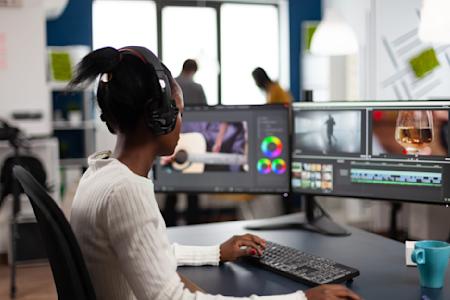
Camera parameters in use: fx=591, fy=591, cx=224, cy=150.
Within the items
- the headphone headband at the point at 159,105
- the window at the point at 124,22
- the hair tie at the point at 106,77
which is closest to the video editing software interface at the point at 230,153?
the headphone headband at the point at 159,105

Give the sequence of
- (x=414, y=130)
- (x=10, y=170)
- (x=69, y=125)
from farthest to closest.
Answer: (x=69, y=125)
(x=10, y=170)
(x=414, y=130)

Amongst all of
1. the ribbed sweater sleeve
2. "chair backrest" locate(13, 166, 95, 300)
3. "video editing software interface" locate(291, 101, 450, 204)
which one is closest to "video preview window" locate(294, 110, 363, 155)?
"video editing software interface" locate(291, 101, 450, 204)

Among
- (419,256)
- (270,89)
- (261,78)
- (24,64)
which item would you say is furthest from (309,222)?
(24,64)

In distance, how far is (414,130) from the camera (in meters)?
1.81

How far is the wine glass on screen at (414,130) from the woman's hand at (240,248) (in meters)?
0.56

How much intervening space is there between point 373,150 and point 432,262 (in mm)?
578

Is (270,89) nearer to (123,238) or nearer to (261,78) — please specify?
(261,78)

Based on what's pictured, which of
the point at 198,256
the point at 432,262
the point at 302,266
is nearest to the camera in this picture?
the point at 432,262

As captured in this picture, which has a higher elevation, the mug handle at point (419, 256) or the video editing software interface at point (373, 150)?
the video editing software interface at point (373, 150)

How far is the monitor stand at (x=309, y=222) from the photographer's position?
2018mm

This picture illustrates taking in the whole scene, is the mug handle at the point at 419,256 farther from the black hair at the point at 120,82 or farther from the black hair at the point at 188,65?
the black hair at the point at 188,65

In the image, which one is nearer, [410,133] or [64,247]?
[64,247]

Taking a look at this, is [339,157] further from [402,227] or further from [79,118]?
[79,118]

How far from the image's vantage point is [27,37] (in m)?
4.37
